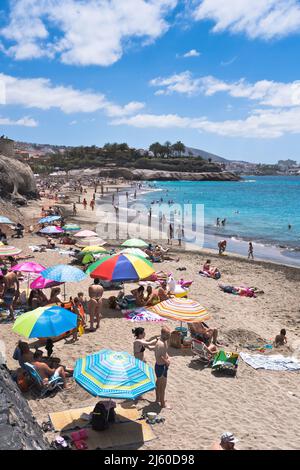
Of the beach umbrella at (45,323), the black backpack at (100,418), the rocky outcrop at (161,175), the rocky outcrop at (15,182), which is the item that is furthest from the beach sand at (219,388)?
the rocky outcrop at (161,175)

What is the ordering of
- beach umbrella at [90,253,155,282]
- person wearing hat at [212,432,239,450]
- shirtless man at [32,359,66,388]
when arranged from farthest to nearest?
1. beach umbrella at [90,253,155,282]
2. shirtless man at [32,359,66,388]
3. person wearing hat at [212,432,239,450]

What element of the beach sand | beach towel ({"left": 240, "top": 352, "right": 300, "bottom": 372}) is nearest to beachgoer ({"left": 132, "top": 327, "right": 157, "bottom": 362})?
the beach sand

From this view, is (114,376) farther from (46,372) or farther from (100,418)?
(46,372)

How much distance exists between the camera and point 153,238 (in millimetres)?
28016

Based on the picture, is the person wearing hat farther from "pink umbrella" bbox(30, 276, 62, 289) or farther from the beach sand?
"pink umbrella" bbox(30, 276, 62, 289)

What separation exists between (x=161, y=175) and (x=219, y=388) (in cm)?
12441

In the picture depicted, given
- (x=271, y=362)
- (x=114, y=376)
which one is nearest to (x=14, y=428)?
(x=114, y=376)

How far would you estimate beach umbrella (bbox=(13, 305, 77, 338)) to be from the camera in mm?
7340

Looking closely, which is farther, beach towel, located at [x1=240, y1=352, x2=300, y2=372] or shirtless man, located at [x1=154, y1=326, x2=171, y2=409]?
beach towel, located at [x1=240, y1=352, x2=300, y2=372]

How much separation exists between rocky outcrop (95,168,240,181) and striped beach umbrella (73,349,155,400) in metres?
109

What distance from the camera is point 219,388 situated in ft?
25.0
